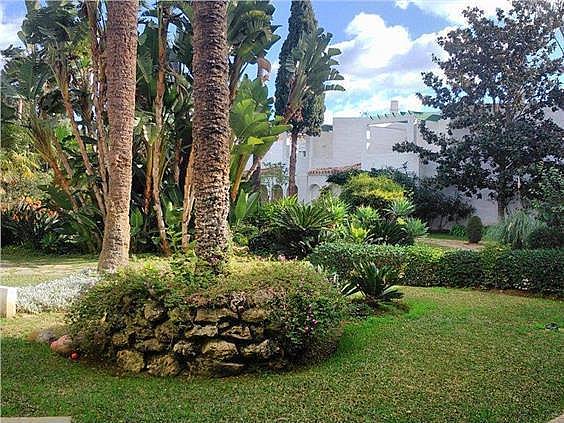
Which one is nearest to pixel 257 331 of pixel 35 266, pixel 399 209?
pixel 35 266

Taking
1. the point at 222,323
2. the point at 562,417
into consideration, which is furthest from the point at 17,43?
the point at 562,417

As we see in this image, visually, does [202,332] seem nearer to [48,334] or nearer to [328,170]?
[48,334]

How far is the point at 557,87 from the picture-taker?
2145 centimetres

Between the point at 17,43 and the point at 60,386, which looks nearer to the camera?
the point at 60,386

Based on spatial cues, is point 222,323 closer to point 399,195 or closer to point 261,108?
point 261,108

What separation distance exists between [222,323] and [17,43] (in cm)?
1323

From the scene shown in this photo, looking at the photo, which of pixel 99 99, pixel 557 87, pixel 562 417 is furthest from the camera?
pixel 557 87

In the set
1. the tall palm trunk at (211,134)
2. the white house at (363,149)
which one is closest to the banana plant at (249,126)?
the tall palm trunk at (211,134)

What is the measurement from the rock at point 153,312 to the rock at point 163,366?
1.18ft

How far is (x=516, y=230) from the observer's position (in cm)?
1284

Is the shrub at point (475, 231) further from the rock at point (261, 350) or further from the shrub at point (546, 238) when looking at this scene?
the rock at point (261, 350)

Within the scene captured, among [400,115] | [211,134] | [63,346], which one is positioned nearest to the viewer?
[63,346]

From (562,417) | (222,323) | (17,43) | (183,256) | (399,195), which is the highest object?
(17,43)

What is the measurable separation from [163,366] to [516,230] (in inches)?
389
